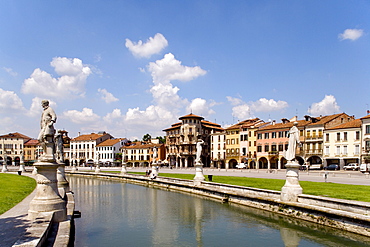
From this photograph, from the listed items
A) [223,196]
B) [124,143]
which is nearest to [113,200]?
[223,196]

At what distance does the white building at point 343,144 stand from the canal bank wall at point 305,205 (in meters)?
41.2

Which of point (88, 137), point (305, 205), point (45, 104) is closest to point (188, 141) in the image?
point (88, 137)

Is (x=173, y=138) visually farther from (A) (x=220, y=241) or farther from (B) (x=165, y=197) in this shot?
(A) (x=220, y=241)

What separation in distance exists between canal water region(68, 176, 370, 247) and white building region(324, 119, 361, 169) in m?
44.6

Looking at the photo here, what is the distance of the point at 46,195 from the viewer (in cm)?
1061

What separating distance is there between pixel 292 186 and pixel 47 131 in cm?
1270

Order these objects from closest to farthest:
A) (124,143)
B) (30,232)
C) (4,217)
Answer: (30,232)
(4,217)
(124,143)

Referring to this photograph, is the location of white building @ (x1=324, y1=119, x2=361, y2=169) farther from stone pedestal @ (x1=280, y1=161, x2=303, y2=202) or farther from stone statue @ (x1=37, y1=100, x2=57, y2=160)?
stone statue @ (x1=37, y1=100, x2=57, y2=160)

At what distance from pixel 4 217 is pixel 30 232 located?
5.11 metres

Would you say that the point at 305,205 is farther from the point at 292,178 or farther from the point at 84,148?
the point at 84,148

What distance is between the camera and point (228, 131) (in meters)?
81.6

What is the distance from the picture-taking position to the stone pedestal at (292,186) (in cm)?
1655

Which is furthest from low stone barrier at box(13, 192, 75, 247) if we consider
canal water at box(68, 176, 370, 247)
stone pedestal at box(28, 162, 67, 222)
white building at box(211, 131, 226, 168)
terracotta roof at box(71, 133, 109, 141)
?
terracotta roof at box(71, 133, 109, 141)

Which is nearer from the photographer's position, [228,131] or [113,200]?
[113,200]
